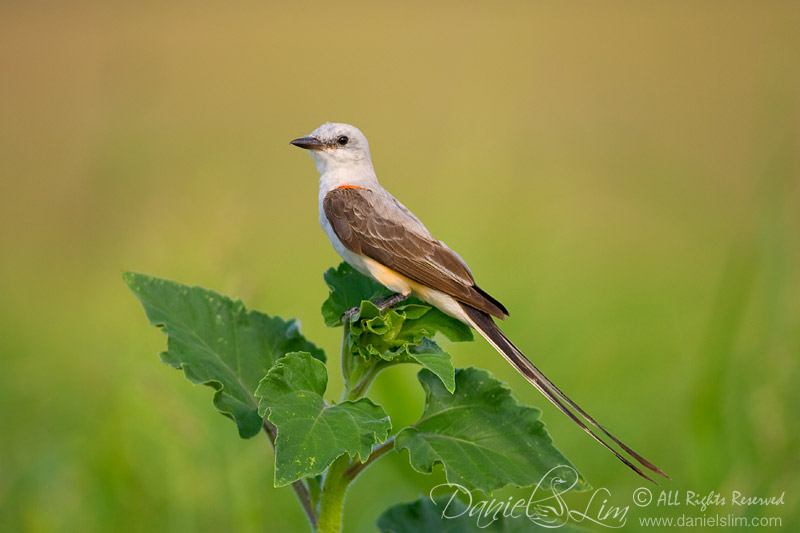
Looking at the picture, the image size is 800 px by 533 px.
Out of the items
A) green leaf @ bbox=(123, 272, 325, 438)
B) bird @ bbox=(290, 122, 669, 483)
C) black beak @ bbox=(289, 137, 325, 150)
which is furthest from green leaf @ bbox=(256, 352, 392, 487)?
black beak @ bbox=(289, 137, 325, 150)

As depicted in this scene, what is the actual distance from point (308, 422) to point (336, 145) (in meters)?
2.12

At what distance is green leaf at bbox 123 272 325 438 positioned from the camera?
254 cm

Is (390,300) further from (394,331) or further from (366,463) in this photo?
(366,463)

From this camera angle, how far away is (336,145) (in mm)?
4020

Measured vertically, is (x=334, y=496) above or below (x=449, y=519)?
above

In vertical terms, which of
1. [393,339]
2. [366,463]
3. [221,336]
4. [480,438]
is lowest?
[366,463]

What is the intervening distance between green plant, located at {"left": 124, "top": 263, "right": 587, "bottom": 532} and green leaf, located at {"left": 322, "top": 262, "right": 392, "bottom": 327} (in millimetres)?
15

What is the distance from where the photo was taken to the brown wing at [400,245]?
322 cm

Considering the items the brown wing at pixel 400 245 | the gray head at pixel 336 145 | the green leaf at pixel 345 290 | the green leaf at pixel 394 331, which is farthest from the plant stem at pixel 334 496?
the gray head at pixel 336 145

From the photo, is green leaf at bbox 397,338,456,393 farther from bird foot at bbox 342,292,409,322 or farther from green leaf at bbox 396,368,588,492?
bird foot at bbox 342,292,409,322

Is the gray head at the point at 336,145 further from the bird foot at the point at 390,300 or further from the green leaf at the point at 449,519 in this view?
the green leaf at the point at 449,519

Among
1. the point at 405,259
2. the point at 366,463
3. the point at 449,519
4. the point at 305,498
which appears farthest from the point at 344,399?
the point at 405,259

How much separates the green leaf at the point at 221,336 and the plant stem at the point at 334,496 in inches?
10.9

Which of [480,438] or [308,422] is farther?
[480,438]
